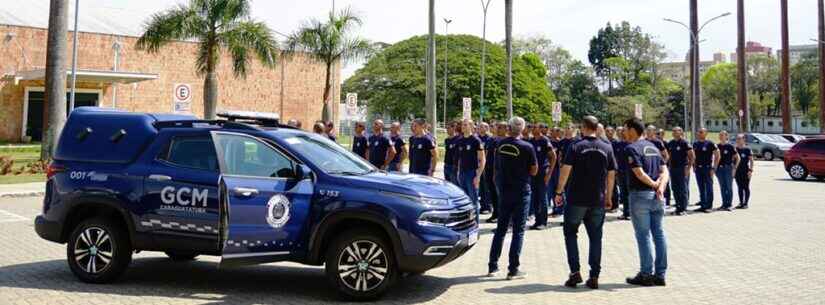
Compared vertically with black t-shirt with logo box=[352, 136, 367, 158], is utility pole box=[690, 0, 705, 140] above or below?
above

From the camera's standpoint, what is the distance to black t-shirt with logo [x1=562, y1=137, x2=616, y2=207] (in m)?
7.52

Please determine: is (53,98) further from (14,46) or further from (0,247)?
(14,46)

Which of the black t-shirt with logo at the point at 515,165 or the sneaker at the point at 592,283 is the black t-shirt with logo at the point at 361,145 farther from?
the sneaker at the point at 592,283

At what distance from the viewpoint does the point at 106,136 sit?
7.61m

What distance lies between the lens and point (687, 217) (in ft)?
47.6

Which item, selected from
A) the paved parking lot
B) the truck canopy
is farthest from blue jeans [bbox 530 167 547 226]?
the truck canopy

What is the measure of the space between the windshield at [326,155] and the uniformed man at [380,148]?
4672 millimetres

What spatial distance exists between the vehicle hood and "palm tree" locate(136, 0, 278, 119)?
21.0 metres

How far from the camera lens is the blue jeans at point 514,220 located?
8.00m

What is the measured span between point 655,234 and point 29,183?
1769cm

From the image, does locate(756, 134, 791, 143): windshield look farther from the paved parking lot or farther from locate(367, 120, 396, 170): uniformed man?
locate(367, 120, 396, 170): uniformed man

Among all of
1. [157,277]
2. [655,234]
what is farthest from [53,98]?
[655,234]

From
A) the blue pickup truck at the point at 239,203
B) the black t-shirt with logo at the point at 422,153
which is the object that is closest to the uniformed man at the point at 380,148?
the black t-shirt with logo at the point at 422,153

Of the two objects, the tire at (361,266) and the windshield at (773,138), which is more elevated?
the windshield at (773,138)
